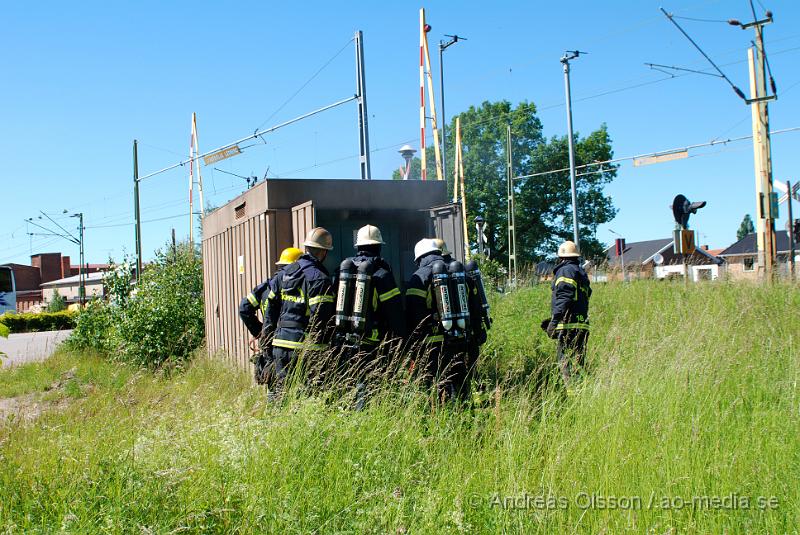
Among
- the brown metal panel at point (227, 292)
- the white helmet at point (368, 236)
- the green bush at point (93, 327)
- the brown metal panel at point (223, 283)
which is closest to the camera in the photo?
the white helmet at point (368, 236)

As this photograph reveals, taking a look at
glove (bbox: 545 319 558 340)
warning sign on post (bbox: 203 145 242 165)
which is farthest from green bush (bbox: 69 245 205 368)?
glove (bbox: 545 319 558 340)

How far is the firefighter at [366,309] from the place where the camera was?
19.2 ft

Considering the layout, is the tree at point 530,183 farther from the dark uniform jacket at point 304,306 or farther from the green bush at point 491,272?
the dark uniform jacket at point 304,306

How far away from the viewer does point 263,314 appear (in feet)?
23.0

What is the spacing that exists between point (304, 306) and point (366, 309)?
619 mm

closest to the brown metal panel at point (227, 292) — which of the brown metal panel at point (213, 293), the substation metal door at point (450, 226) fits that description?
the brown metal panel at point (213, 293)

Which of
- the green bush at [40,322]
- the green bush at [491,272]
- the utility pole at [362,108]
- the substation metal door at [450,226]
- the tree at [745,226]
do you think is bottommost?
the green bush at [40,322]

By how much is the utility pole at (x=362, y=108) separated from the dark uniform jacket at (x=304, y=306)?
20.4ft

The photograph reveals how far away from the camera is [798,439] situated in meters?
4.41

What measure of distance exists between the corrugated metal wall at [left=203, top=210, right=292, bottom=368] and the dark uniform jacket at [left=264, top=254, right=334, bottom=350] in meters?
2.31

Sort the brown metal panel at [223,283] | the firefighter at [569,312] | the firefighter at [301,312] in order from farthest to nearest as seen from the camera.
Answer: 1. the brown metal panel at [223,283]
2. the firefighter at [569,312]
3. the firefighter at [301,312]

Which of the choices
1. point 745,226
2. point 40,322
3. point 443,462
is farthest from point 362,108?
point 745,226

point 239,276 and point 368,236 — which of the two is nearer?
point 368,236

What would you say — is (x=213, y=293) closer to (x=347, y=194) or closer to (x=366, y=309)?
(x=347, y=194)
